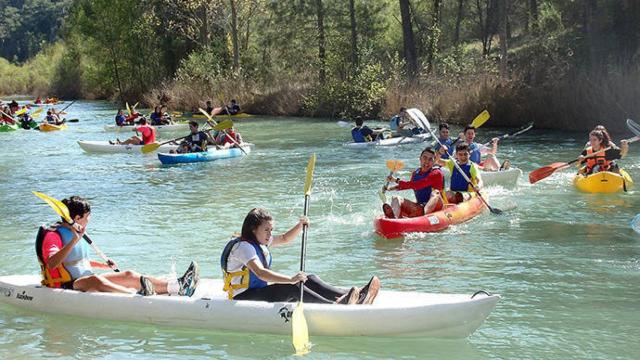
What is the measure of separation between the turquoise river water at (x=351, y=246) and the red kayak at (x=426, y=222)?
12 centimetres

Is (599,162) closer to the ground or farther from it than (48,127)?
closer to the ground

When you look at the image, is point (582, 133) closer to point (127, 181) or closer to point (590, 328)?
point (127, 181)

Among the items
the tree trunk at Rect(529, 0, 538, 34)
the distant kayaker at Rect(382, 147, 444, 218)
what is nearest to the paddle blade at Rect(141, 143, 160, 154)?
the distant kayaker at Rect(382, 147, 444, 218)

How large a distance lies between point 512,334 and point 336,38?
26060 mm

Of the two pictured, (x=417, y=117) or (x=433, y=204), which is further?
(x=417, y=117)

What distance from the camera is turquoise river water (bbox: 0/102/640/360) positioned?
6.11 m

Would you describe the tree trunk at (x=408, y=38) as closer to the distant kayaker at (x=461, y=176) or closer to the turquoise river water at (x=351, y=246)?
the turquoise river water at (x=351, y=246)

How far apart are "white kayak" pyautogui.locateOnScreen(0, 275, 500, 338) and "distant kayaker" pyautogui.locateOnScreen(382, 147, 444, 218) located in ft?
10.5

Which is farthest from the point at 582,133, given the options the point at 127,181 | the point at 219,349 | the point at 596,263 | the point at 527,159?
the point at 219,349

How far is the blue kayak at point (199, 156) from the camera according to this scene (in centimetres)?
1712

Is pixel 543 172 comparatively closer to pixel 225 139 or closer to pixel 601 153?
pixel 601 153

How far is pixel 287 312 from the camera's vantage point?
5859 mm

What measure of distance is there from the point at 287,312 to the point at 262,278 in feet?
1.03

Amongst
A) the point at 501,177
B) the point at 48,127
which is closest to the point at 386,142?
the point at 501,177
